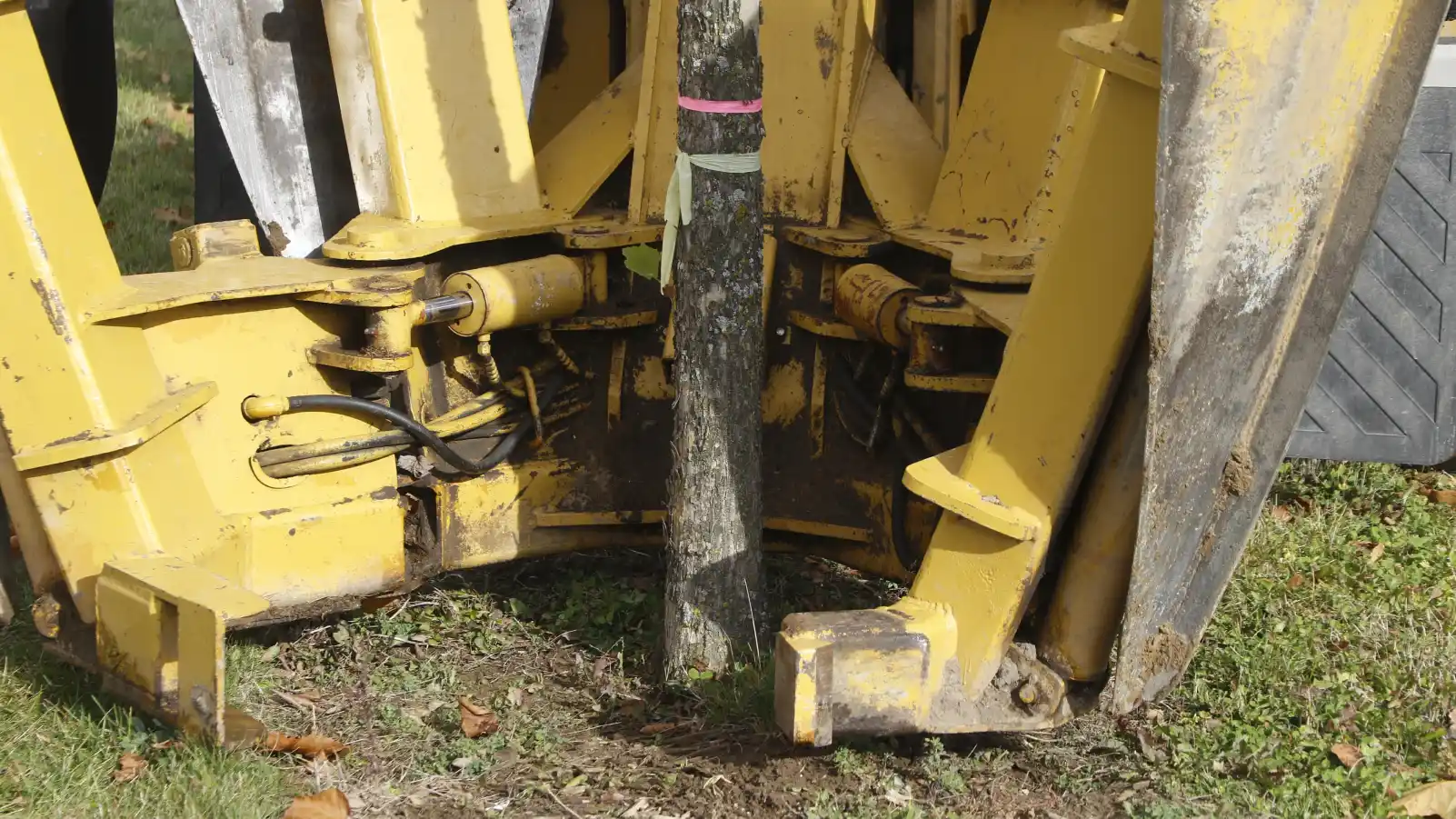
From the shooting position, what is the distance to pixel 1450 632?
151 inches

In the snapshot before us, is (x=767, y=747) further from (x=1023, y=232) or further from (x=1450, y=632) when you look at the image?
(x=1450, y=632)

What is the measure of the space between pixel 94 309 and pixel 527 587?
5.35ft

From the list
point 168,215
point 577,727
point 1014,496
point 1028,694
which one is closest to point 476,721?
point 577,727

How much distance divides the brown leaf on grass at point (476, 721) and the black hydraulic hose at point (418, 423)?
645mm

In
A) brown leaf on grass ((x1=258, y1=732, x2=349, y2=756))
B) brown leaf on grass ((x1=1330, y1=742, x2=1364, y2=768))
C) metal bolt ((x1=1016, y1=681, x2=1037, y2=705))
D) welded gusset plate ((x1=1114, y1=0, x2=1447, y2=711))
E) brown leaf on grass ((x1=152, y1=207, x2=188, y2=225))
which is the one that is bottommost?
brown leaf on grass ((x1=152, y1=207, x2=188, y2=225))

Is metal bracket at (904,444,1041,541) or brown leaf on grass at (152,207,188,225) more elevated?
metal bracket at (904,444,1041,541)

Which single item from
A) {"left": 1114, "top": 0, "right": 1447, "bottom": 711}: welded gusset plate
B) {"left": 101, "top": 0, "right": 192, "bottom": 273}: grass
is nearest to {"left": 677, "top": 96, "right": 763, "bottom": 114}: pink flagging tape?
{"left": 1114, "top": 0, "right": 1447, "bottom": 711}: welded gusset plate

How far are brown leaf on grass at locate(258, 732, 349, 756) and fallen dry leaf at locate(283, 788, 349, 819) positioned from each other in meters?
0.21

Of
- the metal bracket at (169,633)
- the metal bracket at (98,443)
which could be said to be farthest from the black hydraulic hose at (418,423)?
the metal bracket at (169,633)

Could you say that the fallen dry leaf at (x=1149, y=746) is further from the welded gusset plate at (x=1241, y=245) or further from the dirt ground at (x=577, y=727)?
the welded gusset plate at (x=1241, y=245)

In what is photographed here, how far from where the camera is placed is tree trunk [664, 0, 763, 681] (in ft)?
10.4

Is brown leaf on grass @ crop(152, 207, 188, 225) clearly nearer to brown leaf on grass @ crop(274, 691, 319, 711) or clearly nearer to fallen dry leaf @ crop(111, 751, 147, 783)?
brown leaf on grass @ crop(274, 691, 319, 711)

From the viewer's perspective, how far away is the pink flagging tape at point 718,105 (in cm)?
320

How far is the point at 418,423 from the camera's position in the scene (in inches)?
146
